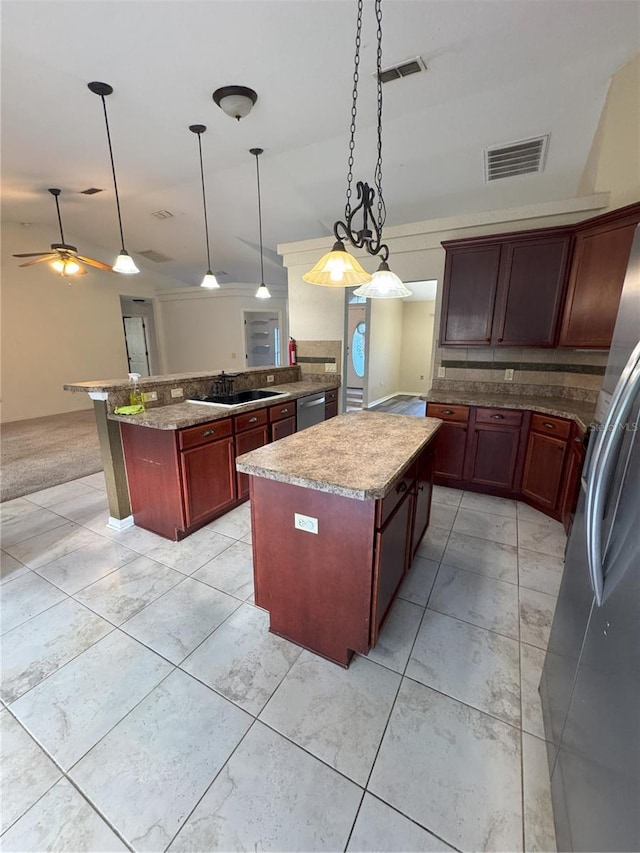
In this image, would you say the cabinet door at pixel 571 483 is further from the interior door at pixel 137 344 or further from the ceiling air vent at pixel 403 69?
the interior door at pixel 137 344

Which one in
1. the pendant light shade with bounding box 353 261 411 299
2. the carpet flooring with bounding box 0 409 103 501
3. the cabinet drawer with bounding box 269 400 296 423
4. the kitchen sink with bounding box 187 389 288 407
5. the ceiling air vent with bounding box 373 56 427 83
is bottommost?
the carpet flooring with bounding box 0 409 103 501

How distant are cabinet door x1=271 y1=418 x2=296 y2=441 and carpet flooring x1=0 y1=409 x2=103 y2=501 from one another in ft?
7.34

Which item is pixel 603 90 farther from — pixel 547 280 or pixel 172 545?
pixel 172 545

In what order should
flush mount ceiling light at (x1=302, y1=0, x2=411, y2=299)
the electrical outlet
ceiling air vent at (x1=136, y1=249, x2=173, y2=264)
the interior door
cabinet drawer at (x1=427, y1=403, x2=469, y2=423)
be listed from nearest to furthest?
the electrical outlet → flush mount ceiling light at (x1=302, y1=0, x2=411, y2=299) → cabinet drawer at (x1=427, y1=403, x2=469, y2=423) → ceiling air vent at (x1=136, y1=249, x2=173, y2=264) → the interior door

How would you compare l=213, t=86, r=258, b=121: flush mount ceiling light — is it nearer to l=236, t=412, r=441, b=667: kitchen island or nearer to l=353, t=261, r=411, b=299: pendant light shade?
l=353, t=261, r=411, b=299: pendant light shade

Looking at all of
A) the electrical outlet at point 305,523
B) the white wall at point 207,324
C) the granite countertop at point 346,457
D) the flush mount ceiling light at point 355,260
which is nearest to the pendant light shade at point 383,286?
the flush mount ceiling light at point 355,260

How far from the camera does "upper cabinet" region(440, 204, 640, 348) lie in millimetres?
2543

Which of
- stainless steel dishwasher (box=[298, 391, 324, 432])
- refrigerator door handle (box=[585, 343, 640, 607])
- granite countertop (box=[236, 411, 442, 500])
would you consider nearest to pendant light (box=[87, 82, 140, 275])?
stainless steel dishwasher (box=[298, 391, 324, 432])

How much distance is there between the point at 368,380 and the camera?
6.78m

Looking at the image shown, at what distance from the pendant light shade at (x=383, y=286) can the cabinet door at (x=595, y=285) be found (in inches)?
64.7

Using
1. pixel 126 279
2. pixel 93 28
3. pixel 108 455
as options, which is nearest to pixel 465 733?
pixel 108 455

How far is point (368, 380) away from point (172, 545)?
16.5 feet

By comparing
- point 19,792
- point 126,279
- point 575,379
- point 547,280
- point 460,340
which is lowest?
point 19,792

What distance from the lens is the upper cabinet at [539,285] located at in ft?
8.34
